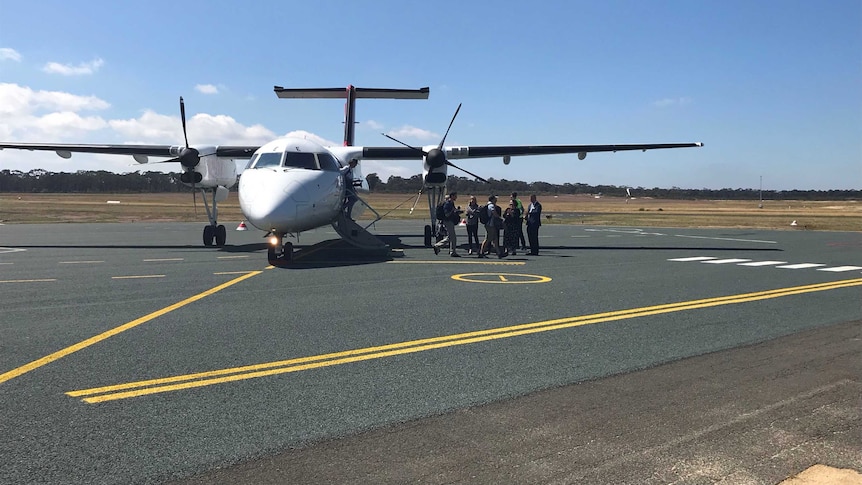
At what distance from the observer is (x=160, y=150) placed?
2203 cm

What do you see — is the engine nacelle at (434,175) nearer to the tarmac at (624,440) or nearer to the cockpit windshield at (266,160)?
the cockpit windshield at (266,160)

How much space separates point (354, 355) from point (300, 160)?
10296mm

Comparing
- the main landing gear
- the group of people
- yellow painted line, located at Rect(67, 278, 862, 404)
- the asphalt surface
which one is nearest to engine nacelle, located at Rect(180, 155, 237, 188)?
the main landing gear

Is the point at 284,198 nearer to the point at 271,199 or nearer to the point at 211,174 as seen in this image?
the point at 271,199

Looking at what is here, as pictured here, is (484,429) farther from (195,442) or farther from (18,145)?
(18,145)

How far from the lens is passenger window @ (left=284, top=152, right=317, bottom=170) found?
15625 millimetres

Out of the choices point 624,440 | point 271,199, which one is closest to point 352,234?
point 271,199

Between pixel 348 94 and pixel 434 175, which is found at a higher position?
pixel 348 94

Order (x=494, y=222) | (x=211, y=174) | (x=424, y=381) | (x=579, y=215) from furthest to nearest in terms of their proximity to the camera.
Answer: (x=579, y=215), (x=211, y=174), (x=494, y=222), (x=424, y=381)

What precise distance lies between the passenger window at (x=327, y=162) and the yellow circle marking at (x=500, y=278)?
18.0ft

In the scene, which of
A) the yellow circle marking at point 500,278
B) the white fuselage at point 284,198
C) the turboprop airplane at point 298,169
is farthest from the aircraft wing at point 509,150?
the yellow circle marking at point 500,278

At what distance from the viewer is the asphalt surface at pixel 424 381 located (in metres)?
3.88

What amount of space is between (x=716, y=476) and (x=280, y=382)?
3.60 m

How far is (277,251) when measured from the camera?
Answer: 15.4 metres
